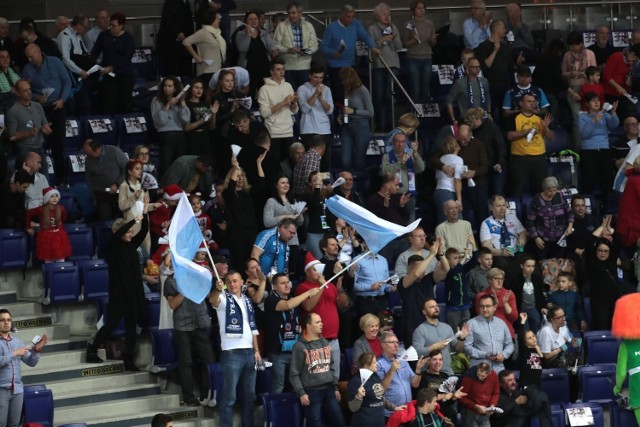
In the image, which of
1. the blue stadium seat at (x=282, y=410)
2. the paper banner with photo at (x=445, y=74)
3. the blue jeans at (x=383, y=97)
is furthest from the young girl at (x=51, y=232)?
the paper banner with photo at (x=445, y=74)

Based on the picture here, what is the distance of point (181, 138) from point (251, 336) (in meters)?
4.11

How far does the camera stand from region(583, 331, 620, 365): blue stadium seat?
1733 centimetres

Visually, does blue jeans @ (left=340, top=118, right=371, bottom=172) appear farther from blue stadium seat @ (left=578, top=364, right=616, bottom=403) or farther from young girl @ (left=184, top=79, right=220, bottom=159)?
blue stadium seat @ (left=578, top=364, right=616, bottom=403)

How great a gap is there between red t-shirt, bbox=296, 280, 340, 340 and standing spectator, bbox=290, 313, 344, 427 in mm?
467

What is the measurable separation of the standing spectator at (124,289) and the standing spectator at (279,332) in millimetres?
1391

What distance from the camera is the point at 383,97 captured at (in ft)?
69.7

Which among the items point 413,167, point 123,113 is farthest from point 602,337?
point 123,113

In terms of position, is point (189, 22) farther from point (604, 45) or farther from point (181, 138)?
point (604, 45)

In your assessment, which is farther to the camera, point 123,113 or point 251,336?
point 123,113

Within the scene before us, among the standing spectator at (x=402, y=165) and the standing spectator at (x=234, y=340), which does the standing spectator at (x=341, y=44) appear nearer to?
the standing spectator at (x=402, y=165)

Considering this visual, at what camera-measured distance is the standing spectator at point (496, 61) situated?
2133cm

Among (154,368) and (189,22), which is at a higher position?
(189,22)

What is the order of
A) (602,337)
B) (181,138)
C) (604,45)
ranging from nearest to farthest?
1. (602,337)
2. (181,138)
3. (604,45)

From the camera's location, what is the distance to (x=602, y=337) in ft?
56.9
